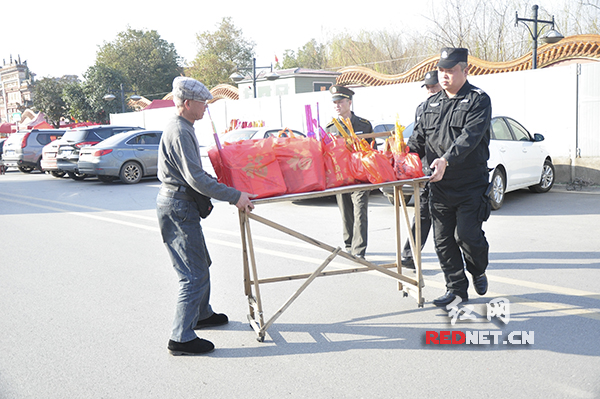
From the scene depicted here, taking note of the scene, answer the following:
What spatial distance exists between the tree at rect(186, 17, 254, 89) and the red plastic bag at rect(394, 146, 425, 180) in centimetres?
4854

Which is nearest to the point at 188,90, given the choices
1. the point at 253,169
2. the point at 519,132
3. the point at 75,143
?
the point at 253,169

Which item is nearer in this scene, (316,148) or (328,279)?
(316,148)

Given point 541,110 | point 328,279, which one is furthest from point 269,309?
point 541,110

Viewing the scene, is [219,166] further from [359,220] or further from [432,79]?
[432,79]

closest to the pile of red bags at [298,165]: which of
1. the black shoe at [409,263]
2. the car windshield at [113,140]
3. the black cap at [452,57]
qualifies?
the black cap at [452,57]

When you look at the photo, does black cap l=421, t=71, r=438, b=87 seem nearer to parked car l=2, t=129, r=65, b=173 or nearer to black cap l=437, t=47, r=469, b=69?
black cap l=437, t=47, r=469, b=69

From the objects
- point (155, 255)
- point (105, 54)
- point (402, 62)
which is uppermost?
point (105, 54)

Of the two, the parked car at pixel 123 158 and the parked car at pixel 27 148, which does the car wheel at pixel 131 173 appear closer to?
the parked car at pixel 123 158

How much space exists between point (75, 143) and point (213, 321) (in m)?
14.3

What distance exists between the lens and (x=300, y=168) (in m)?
4.13

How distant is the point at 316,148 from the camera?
4.21 meters

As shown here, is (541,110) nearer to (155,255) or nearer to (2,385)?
(155,255)

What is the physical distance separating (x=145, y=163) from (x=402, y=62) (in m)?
23.5

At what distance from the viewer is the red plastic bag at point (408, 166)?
4.34 metres
